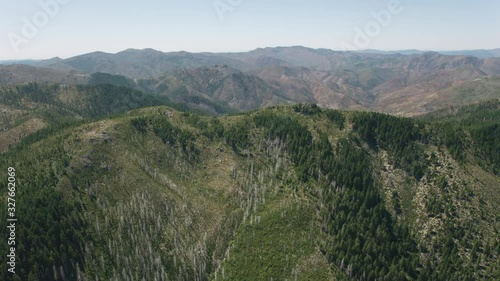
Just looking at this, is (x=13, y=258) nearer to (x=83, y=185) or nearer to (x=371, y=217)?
(x=83, y=185)

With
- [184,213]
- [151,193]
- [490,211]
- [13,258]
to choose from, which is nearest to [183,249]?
[184,213]

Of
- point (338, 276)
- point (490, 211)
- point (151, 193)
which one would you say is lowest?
point (338, 276)

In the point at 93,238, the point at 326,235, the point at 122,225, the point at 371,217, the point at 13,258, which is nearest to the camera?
the point at 13,258

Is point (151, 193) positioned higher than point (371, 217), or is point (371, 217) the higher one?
point (151, 193)

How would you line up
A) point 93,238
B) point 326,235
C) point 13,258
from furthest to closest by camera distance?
point 326,235
point 93,238
point 13,258

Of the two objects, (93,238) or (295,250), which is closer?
(93,238)
